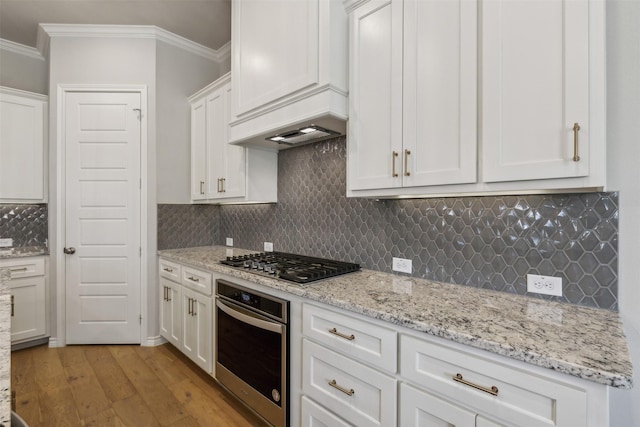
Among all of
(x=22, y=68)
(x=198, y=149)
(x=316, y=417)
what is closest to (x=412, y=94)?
(x=316, y=417)

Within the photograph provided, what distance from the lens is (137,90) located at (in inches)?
124

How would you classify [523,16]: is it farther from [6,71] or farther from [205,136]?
[6,71]

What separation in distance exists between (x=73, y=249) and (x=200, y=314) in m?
1.65

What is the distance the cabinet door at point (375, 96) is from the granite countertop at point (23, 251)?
3223mm

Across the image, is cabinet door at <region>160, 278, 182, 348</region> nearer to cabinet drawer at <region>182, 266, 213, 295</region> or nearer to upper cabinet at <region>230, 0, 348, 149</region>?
cabinet drawer at <region>182, 266, 213, 295</region>

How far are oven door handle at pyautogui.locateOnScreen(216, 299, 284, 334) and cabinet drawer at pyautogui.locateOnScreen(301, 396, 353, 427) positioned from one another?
1.21 ft

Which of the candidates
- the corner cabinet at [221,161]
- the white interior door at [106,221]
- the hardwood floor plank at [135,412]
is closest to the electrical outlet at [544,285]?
the corner cabinet at [221,161]

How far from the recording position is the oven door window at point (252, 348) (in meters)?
1.74

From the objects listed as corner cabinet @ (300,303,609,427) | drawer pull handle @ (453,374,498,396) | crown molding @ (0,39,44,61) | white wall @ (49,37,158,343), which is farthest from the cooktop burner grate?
crown molding @ (0,39,44,61)

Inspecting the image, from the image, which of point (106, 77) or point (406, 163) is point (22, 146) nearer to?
point (106, 77)

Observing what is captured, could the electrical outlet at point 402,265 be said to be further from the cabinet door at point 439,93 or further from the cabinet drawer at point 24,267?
the cabinet drawer at point 24,267

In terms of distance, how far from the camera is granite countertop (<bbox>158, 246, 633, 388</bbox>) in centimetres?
88

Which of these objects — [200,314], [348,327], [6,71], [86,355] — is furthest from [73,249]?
[348,327]

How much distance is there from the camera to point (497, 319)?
3.86ft
